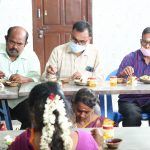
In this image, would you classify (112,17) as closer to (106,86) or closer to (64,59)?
(64,59)

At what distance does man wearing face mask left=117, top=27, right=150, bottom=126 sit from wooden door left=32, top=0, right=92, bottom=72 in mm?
2871

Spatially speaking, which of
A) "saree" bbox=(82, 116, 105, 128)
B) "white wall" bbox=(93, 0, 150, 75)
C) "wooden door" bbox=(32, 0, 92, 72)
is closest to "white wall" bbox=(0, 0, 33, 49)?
"wooden door" bbox=(32, 0, 92, 72)

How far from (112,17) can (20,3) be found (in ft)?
5.31

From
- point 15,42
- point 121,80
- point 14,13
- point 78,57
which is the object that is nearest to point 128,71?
point 121,80

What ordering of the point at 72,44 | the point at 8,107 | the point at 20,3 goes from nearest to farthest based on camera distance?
the point at 8,107
the point at 72,44
the point at 20,3

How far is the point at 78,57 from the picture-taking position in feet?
14.3

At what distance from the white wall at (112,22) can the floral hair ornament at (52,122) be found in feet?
17.1

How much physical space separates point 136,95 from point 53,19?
3296 mm

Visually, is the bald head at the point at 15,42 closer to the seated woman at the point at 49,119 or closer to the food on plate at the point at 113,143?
the food on plate at the point at 113,143

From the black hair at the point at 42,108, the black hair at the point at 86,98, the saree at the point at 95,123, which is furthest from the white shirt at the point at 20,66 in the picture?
the black hair at the point at 42,108

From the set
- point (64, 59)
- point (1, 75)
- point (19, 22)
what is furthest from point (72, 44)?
point (19, 22)

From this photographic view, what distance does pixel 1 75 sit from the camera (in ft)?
13.2

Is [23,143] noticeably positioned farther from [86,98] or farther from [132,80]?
[132,80]

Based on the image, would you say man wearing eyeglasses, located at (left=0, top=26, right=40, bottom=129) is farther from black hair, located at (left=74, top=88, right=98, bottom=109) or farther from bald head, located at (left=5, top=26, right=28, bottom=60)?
black hair, located at (left=74, top=88, right=98, bottom=109)
